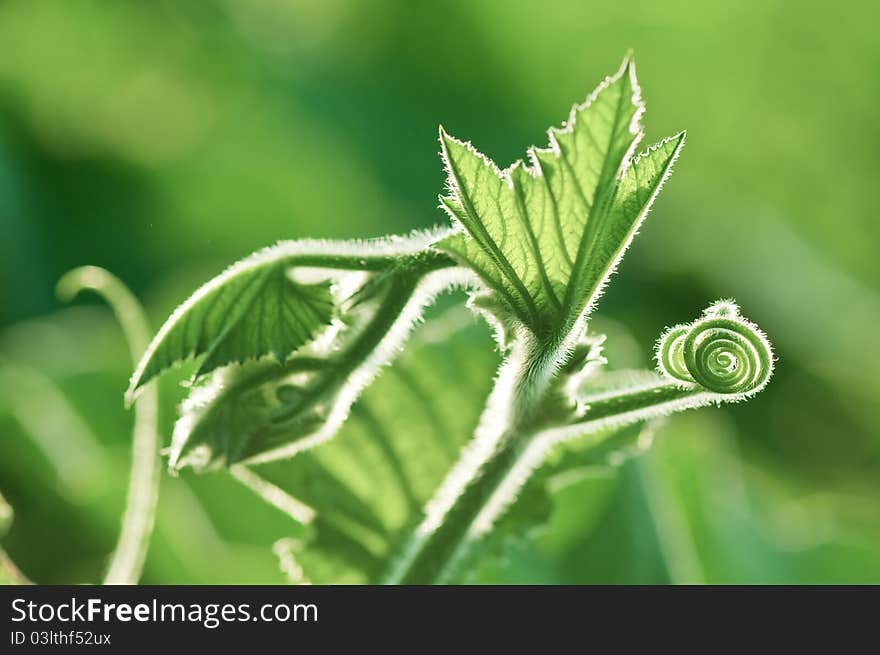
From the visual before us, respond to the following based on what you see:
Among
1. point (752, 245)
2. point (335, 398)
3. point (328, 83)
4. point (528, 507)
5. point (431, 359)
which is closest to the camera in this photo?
point (335, 398)

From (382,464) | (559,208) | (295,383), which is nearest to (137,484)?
(382,464)

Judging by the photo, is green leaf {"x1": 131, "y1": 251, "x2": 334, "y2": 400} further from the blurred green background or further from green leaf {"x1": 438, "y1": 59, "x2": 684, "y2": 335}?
the blurred green background

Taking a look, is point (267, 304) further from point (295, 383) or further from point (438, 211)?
point (438, 211)

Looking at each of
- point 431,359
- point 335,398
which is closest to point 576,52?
point 431,359

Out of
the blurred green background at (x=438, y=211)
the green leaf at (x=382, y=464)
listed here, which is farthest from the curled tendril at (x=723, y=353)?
the blurred green background at (x=438, y=211)

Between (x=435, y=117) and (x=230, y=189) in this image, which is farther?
(x=435, y=117)

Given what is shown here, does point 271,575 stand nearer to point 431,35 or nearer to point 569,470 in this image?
point 569,470

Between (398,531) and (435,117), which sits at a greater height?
(435,117)
